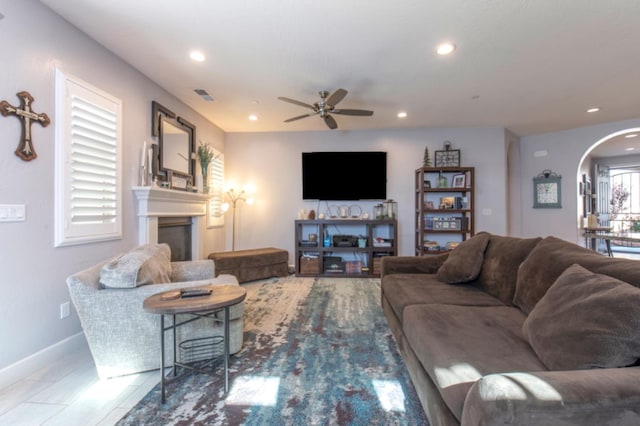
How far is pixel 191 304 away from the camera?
1.73m

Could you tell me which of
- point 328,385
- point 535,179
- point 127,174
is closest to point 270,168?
point 127,174

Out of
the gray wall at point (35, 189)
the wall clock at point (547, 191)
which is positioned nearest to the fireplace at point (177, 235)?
the gray wall at point (35, 189)

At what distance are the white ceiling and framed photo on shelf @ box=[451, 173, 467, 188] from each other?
120cm

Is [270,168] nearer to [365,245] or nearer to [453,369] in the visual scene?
[365,245]

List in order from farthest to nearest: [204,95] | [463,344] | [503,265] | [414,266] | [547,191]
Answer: [547,191] < [204,95] < [414,266] < [503,265] < [463,344]

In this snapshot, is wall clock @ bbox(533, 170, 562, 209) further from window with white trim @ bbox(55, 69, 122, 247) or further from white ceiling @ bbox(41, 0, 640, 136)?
window with white trim @ bbox(55, 69, 122, 247)

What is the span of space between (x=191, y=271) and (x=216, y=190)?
2618 millimetres

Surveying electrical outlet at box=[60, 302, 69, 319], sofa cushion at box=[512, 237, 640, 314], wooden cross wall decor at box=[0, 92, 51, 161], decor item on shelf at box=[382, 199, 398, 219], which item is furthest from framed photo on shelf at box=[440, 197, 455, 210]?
wooden cross wall decor at box=[0, 92, 51, 161]

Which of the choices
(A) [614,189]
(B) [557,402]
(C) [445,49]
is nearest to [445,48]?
(C) [445,49]

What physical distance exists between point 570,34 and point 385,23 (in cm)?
161

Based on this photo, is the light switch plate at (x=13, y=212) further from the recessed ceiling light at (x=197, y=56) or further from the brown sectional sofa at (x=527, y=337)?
the brown sectional sofa at (x=527, y=337)

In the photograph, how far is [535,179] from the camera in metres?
5.89

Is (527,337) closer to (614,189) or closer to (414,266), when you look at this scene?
(414,266)

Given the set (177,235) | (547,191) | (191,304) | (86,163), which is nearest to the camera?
(191,304)
